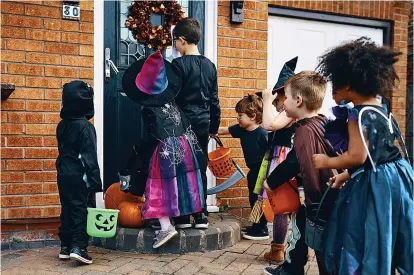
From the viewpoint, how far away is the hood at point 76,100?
3.81 meters

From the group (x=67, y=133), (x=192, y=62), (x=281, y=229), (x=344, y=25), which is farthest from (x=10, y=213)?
(x=344, y=25)

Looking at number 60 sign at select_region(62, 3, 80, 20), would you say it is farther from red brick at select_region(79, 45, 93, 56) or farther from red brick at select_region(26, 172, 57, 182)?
red brick at select_region(26, 172, 57, 182)

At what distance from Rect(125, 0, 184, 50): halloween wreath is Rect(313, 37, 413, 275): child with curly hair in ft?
8.85

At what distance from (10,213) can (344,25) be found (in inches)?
186

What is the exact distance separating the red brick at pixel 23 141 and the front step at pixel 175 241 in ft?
3.47

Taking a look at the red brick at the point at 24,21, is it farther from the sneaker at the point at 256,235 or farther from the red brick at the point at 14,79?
the sneaker at the point at 256,235

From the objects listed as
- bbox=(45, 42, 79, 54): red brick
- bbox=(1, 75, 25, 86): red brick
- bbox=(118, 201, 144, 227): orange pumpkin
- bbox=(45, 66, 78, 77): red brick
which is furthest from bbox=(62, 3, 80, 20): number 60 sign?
bbox=(118, 201, 144, 227): orange pumpkin

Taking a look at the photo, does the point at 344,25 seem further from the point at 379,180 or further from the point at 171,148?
the point at 379,180

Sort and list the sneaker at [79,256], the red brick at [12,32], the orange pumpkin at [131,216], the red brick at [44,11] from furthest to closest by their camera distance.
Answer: the red brick at [44,11]
the red brick at [12,32]
the orange pumpkin at [131,216]
the sneaker at [79,256]

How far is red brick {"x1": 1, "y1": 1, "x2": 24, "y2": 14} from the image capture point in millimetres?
4484

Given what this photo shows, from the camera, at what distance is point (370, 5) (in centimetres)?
664

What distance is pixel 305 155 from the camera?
311 centimetres

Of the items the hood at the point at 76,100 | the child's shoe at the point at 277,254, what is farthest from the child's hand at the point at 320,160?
the hood at the point at 76,100

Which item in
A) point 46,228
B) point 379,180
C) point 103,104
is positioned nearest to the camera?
point 379,180
